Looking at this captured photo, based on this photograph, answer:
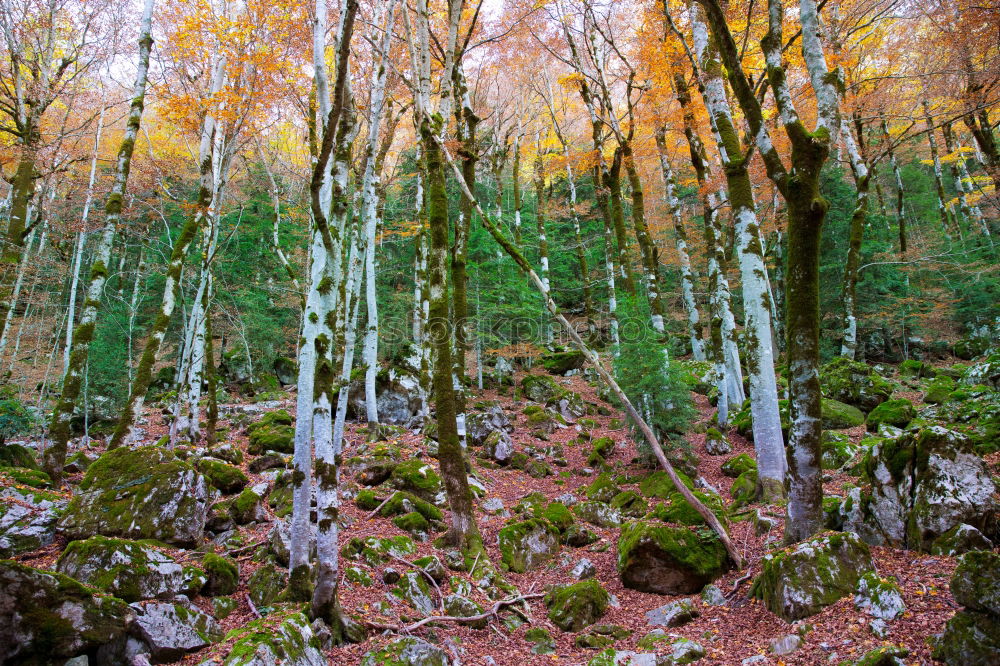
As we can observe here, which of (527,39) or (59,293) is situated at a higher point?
(527,39)

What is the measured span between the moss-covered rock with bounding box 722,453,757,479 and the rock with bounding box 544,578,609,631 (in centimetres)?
480

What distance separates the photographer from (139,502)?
5.86 m

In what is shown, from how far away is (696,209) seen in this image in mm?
32719

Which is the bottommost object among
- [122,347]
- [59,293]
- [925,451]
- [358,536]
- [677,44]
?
[358,536]

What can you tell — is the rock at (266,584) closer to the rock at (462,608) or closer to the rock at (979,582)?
the rock at (462,608)

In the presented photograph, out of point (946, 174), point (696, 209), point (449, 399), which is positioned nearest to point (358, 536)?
point (449, 399)

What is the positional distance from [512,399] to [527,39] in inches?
486

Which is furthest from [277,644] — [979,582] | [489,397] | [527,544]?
[489,397]

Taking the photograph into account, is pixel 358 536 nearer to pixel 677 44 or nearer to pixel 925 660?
pixel 925 660

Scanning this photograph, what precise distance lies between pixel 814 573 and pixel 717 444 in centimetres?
698

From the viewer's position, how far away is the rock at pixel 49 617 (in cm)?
321

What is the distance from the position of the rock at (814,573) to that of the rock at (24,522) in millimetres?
7540

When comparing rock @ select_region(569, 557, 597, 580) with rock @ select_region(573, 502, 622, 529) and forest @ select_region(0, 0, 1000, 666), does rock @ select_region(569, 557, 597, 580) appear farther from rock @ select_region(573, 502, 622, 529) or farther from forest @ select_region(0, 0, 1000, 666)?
rock @ select_region(573, 502, 622, 529)

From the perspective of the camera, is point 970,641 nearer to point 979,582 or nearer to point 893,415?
point 979,582
